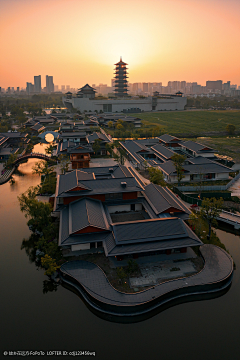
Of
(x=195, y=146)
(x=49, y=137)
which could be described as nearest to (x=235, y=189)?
(x=195, y=146)

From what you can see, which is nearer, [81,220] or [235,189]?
[81,220]

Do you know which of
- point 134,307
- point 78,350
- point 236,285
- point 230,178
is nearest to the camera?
point 78,350

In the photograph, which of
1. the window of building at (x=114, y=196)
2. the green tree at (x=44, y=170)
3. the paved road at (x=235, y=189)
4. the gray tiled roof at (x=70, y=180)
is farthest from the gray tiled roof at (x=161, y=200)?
the green tree at (x=44, y=170)

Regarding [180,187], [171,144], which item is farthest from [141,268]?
[171,144]

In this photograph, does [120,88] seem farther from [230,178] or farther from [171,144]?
[230,178]

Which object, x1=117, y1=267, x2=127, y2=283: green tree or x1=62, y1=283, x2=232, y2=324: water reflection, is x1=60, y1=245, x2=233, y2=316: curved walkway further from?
x1=117, y1=267, x2=127, y2=283: green tree

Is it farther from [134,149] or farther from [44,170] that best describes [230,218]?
[134,149]
